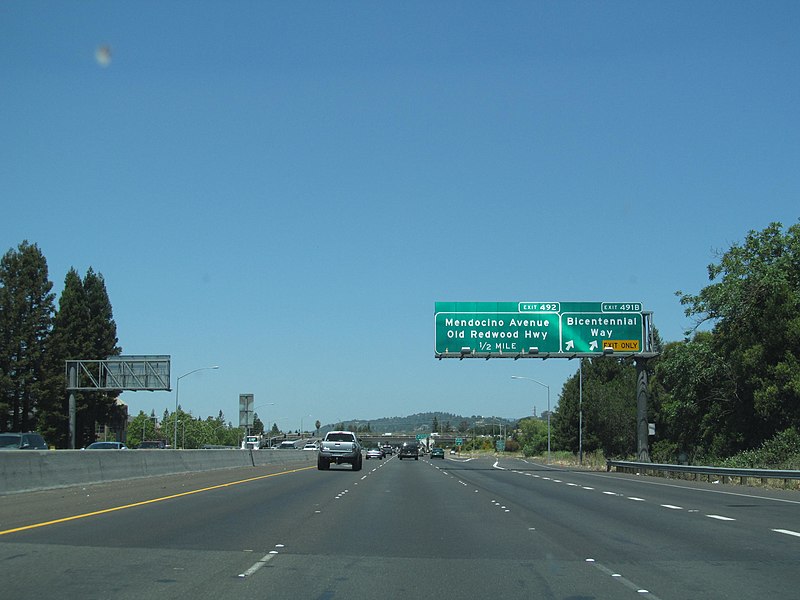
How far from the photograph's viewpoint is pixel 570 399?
339 ft

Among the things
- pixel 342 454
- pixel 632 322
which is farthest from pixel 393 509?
pixel 632 322

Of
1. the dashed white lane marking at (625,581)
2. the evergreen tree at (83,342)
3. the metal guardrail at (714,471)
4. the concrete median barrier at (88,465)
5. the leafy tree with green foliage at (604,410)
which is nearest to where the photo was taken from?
the dashed white lane marking at (625,581)

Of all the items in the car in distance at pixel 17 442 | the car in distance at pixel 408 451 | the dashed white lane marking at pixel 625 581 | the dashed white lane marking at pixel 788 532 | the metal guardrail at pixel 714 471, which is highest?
the car in distance at pixel 17 442

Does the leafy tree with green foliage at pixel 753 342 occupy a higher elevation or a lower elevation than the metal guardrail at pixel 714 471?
higher

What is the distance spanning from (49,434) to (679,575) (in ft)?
254

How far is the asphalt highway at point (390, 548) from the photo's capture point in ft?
33.4

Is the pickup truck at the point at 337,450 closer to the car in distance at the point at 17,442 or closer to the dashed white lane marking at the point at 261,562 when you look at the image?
the car in distance at the point at 17,442

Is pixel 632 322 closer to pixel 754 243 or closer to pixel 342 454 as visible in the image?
pixel 754 243

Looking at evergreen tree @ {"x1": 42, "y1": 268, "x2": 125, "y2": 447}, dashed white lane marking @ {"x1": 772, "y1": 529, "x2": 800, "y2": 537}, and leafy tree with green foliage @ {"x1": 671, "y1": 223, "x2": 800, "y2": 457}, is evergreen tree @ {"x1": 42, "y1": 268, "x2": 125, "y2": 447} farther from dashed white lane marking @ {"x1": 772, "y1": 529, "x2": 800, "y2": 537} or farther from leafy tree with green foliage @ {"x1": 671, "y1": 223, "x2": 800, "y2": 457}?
dashed white lane marking @ {"x1": 772, "y1": 529, "x2": 800, "y2": 537}

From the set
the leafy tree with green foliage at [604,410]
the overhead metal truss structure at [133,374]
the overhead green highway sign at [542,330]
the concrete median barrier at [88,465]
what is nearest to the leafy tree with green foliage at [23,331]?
the overhead metal truss structure at [133,374]

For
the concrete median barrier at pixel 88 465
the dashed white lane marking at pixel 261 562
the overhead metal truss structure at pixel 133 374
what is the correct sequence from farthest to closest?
the overhead metal truss structure at pixel 133 374 < the concrete median barrier at pixel 88 465 < the dashed white lane marking at pixel 261 562

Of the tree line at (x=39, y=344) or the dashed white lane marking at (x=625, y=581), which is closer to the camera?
the dashed white lane marking at (x=625, y=581)

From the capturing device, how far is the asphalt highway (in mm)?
10195

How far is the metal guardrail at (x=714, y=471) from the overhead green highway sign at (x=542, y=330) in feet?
21.2
